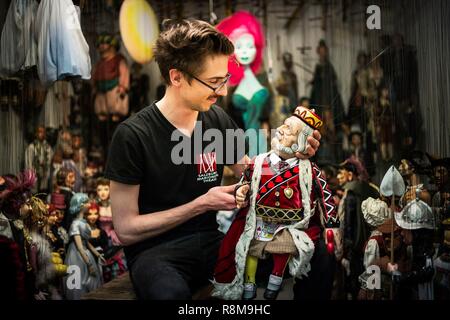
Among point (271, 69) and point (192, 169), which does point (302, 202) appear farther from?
point (271, 69)

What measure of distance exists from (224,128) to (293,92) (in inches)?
21.6

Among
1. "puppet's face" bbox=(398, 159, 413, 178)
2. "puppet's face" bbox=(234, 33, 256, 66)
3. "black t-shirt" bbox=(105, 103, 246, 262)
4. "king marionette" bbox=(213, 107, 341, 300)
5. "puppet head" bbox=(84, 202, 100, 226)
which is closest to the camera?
"king marionette" bbox=(213, 107, 341, 300)

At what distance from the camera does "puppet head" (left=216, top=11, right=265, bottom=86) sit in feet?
9.32

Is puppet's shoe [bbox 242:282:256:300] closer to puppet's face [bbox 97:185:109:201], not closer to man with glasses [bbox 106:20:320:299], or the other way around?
man with glasses [bbox 106:20:320:299]

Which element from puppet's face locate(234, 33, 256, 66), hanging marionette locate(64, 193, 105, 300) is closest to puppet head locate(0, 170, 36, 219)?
hanging marionette locate(64, 193, 105, 300)

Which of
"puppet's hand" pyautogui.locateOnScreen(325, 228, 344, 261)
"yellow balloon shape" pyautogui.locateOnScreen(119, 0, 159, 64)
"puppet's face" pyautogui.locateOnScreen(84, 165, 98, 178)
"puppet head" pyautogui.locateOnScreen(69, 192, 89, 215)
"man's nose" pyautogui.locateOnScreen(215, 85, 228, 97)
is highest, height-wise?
"yellow balloon shape" pyautogui.locateOnScreen(119, 0, 159, 64)

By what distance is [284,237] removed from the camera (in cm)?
239

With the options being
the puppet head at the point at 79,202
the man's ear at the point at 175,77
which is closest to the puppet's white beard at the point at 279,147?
the man's ear at the point at 175,77

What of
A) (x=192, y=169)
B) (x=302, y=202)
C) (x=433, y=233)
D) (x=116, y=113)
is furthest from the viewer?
A: (x=116, y=113)

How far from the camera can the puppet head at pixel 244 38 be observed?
9.32 ft

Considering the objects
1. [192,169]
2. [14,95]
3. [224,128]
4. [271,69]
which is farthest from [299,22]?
[14,95]

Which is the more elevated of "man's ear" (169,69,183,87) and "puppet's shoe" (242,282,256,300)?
"man's ear" (169,69,183,87)

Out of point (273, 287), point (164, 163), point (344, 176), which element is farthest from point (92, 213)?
point (344, 176)

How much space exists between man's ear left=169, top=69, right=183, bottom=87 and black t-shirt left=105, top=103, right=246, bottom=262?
0.14m
